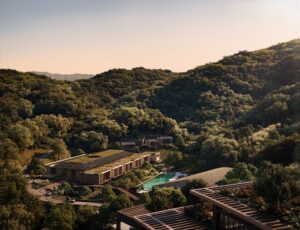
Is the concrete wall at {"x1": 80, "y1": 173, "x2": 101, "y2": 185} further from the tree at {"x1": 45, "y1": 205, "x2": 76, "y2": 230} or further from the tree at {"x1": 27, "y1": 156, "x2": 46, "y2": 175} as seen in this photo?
the tree at {"x1": 45, "y1": 205, "x2": 76, "y2": 230}

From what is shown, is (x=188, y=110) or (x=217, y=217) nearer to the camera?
(x=217, y=217)

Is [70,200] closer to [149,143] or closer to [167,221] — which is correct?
[167,221]

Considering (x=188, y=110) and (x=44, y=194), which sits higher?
(x=188, y=110)


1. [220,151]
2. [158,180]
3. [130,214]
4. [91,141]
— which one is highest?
[91,141]

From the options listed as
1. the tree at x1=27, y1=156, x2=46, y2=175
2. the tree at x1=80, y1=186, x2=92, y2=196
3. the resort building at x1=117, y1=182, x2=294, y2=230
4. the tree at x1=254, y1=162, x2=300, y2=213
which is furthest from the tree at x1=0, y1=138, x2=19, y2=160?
the tree at x1=254, y1=162, x2=300, y2=213

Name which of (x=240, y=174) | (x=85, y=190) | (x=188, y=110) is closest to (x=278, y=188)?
(x=240, y=174)

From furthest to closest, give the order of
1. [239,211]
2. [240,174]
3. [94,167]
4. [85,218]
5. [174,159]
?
1. [174,159]
2. [94,167]
3. [240,174]
4. [85,218]
5. [239,211]

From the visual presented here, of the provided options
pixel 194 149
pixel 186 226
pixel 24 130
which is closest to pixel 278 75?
pixel 194 149

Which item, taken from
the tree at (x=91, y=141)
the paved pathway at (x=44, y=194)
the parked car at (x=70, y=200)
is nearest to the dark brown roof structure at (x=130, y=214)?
the paved pathway at (x=44, y=194)
